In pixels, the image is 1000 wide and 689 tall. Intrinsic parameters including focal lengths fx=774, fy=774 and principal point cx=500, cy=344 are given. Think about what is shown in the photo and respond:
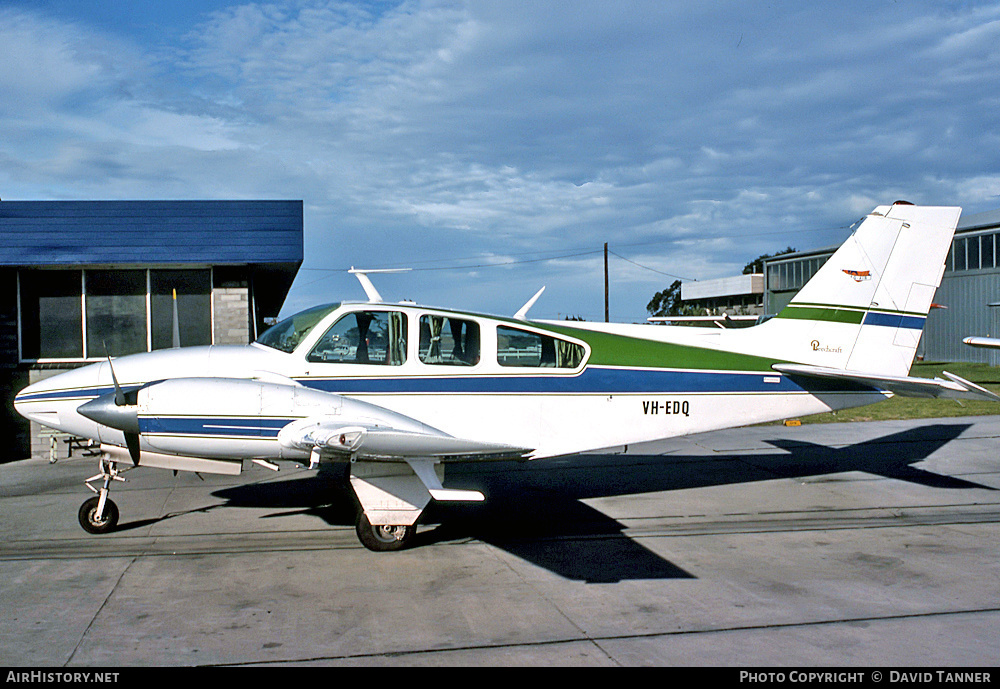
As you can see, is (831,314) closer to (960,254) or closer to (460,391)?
(460,391)

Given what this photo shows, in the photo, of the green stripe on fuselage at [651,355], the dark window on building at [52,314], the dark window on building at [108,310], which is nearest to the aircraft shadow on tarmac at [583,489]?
the green stripe on fuselage at [651,355]

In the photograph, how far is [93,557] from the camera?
7496 millimetres

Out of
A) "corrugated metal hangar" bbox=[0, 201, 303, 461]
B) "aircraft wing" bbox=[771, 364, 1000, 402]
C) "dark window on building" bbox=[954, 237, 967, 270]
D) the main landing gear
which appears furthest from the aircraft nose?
"dark window on building" bbox=[954, 237, 967, 270]

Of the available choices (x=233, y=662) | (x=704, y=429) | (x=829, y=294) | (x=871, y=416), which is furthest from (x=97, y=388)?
(x=871, y=416)

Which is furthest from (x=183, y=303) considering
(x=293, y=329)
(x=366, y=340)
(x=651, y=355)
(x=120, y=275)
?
(x=651, y=355)

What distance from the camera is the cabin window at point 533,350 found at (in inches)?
330

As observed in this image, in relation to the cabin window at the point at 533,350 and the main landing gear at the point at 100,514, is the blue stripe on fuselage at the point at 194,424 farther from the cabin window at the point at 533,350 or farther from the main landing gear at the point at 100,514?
the cabin window at the point at 533,350

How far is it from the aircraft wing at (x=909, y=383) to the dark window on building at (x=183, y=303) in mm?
11242

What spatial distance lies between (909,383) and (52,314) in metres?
15.1

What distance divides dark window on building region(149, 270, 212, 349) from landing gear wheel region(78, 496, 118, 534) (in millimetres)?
7456

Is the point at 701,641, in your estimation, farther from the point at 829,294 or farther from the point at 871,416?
the point at 871,416

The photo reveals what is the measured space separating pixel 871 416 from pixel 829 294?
33.8 feet

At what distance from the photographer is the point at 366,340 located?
320 inches

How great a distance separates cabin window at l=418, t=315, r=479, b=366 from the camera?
818 cm
